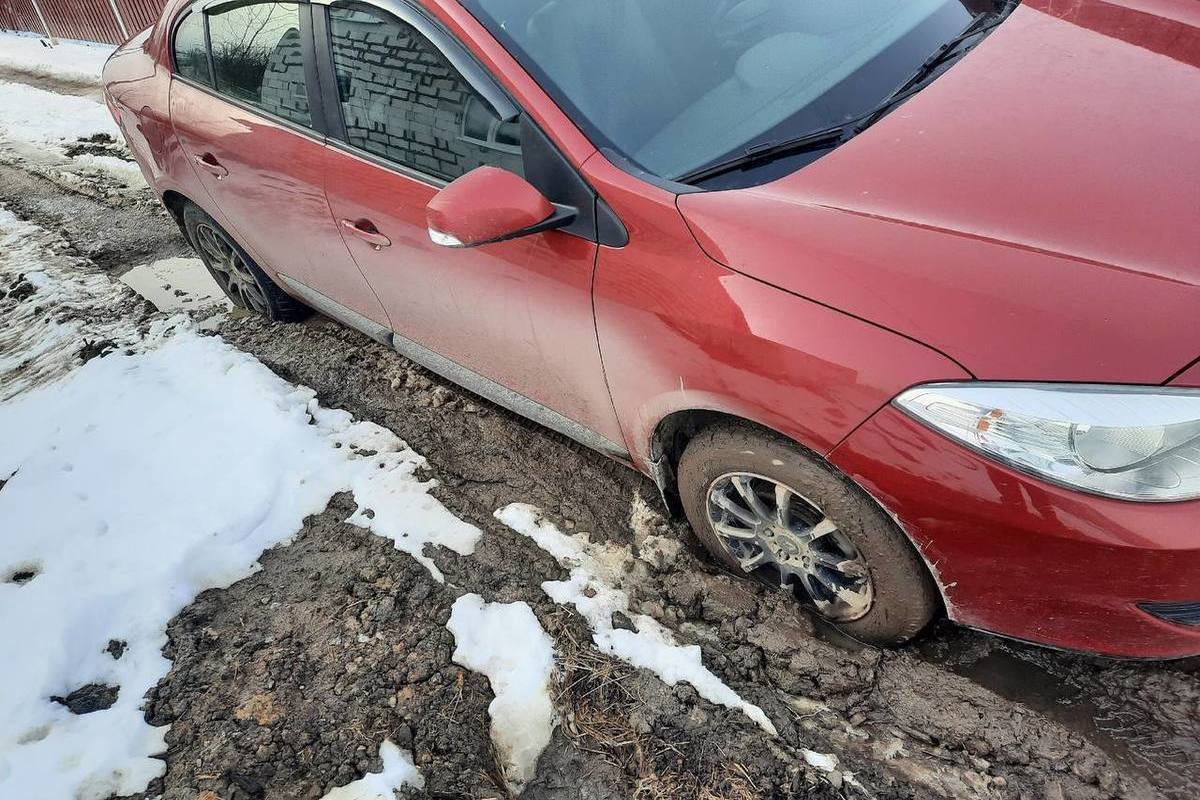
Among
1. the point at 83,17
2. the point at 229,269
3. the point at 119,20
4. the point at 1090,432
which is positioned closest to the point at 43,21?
the point at 83,17

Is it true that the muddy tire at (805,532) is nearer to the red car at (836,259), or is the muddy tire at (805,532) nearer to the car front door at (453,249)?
the red car at (836,259)

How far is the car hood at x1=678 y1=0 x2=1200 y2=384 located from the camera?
1.36m

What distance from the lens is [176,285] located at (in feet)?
14.1

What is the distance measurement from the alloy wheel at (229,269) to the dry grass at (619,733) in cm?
254

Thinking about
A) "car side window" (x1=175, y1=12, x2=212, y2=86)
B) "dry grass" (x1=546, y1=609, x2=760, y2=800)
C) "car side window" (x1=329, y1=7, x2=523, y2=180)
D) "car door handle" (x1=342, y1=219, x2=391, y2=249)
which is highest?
"car side window" (x1=175, y1=12, x2=212, y2=86)

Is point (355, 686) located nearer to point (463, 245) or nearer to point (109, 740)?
point (109, 740)

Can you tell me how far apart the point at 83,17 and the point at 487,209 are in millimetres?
11817

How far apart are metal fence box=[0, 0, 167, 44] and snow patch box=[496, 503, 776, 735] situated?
879 cm

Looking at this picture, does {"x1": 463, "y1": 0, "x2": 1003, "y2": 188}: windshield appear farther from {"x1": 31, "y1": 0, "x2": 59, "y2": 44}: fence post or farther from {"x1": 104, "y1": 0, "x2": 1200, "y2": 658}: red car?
{"x1": 31, "y1": 0, "x2": 59, "y2": 44}: fence post

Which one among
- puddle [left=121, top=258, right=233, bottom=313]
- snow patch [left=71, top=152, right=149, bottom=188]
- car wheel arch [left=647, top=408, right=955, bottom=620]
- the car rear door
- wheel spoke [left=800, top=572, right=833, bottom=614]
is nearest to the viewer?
car wheel arch [left=647, top=408, right=955, bottom=620]

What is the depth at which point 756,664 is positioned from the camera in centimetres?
199

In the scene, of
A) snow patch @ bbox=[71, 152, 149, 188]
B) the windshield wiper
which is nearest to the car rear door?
the windshield wiper

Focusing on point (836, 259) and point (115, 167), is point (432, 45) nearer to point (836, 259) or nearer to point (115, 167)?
point (836, 259)

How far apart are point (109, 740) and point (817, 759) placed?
185 cm
